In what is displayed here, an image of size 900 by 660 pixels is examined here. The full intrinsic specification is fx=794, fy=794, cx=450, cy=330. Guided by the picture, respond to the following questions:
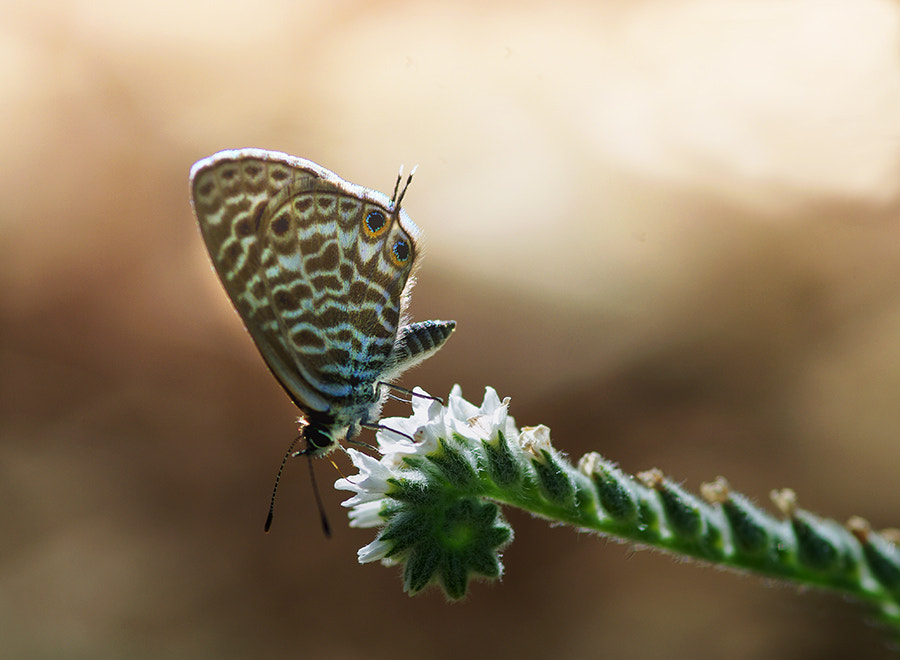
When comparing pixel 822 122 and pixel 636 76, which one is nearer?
pixel 822 122

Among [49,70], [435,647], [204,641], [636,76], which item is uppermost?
[49,70]

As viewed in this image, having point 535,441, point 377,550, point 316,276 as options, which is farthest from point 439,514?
point 316,276

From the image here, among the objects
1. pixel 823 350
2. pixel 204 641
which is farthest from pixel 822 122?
pixel 204 641

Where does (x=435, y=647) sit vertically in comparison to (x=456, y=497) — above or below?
below

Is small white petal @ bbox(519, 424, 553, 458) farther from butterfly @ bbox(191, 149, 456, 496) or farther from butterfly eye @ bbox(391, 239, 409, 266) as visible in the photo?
butterfly eye @ bbox(391, 239, 409, 266)

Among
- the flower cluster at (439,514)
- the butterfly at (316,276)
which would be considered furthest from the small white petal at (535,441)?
the butterfly at (316,276)

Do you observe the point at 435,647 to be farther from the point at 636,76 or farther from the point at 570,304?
the point at 636,76
